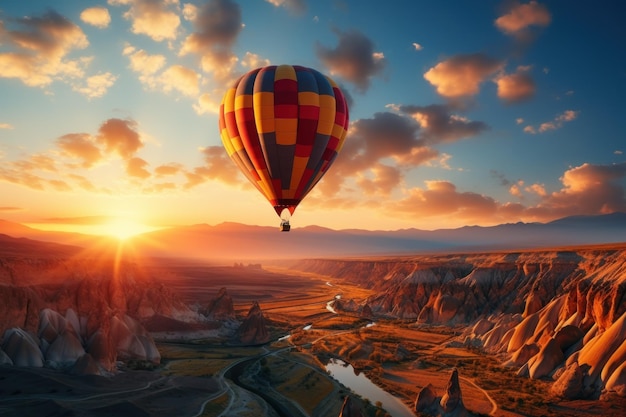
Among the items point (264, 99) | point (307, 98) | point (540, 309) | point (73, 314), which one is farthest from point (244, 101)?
point (540, 309)

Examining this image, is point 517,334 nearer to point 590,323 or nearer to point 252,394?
point 590,323

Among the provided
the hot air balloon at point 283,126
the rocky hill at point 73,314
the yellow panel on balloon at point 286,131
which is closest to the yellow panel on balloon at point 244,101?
the hot air balloon at point 283,126

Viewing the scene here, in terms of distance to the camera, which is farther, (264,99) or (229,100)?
(229,100)

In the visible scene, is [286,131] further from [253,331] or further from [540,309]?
[540,309]

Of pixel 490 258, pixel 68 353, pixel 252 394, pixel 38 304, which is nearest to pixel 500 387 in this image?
pixel 252 394

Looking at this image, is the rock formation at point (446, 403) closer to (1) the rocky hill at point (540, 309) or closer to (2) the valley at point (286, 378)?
(2) the valley at point (286, 378)
